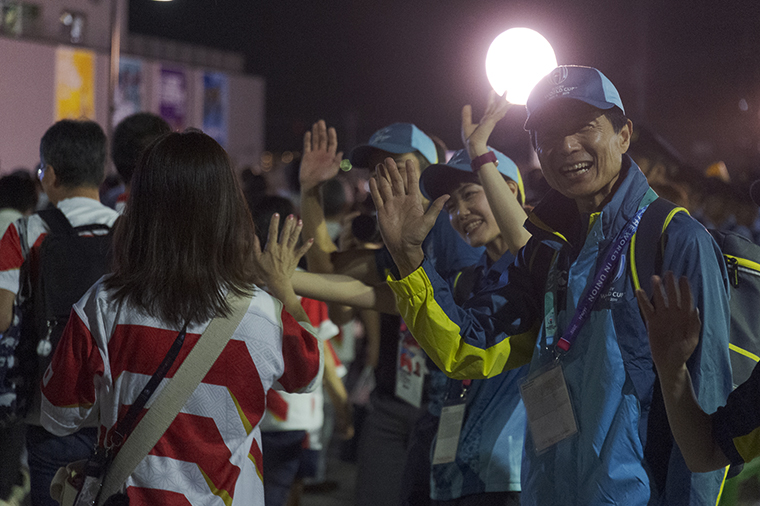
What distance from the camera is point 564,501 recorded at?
1.99 m

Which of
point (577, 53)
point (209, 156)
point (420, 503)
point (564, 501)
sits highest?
point (577, 53)

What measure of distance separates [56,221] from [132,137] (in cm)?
55

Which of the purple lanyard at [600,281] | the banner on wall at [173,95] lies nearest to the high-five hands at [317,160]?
the purple lanyard at [600,281]

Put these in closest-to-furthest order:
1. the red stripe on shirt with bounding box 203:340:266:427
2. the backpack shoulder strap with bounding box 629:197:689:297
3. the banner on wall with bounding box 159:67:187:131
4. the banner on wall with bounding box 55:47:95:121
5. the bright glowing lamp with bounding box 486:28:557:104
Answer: the backpack shoulder strap with bounding box 629:197:689:297
the red stripe on shirt with bounding box 203:340:266:427
the bright glowing lamp with bounding box 486:28:557:104
the banner on wall with bounding box 55:47:95:121
the banner on wall with bounding box 159:67:187:131

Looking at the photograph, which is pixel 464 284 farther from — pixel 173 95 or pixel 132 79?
pixel 173 95

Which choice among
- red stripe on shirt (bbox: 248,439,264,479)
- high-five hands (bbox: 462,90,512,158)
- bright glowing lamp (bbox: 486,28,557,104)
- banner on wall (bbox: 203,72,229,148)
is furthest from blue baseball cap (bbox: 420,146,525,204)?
banner on wall (bbox: 203,72,229,148)

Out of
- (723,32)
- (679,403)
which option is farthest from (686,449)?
(723,32)

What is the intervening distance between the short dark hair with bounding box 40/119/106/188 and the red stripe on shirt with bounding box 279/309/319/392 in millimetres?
1457

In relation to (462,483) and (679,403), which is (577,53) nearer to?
(462,483)

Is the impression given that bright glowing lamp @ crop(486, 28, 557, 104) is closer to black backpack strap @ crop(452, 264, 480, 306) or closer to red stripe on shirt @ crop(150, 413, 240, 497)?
black backpack strap @ crop(452, 264, 480, 306)

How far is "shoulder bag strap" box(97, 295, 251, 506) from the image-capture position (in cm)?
200

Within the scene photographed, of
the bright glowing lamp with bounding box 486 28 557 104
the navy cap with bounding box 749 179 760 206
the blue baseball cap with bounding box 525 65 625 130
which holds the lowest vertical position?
the navy cap with bounding box 749 179 760 206

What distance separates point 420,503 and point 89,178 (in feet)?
6.51

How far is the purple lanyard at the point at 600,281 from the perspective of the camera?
6.59 ft
